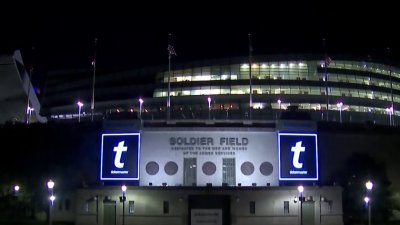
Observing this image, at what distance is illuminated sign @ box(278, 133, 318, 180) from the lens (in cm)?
5631

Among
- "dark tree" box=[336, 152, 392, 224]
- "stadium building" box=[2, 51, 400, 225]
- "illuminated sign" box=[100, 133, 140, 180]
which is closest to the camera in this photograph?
"stadium building" box=[2, 51, 400, 225]

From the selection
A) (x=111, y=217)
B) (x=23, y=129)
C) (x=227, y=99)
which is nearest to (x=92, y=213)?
(x=111, y=217)

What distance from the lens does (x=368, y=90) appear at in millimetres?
97000

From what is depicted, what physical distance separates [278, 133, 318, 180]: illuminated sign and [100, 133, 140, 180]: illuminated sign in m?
15.4

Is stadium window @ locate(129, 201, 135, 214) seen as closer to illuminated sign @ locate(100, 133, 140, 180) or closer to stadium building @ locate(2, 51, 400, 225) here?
stadium building @ locate(2, 51, 400, 225)

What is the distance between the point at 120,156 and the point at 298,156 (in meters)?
18.9

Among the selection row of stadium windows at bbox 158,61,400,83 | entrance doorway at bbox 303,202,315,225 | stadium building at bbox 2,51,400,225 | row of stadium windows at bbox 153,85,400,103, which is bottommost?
entrance doorway at bbox 303,202,315,225

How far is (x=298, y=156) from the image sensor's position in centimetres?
5678

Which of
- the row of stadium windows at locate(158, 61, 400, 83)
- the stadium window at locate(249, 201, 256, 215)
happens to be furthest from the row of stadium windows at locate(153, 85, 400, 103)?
the stadium window at locate(249, 201, 256, 215)

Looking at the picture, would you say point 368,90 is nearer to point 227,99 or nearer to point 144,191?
point 227,99

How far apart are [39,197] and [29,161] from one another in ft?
13.6

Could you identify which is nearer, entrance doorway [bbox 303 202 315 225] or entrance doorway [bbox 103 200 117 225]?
entrance doorway [bbox 103 200 117 225]

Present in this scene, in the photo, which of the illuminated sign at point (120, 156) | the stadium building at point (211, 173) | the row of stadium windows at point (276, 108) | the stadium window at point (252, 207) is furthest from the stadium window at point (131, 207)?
the row of stadium windows at point (276, 108)

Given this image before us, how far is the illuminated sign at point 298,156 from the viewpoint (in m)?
56.3
